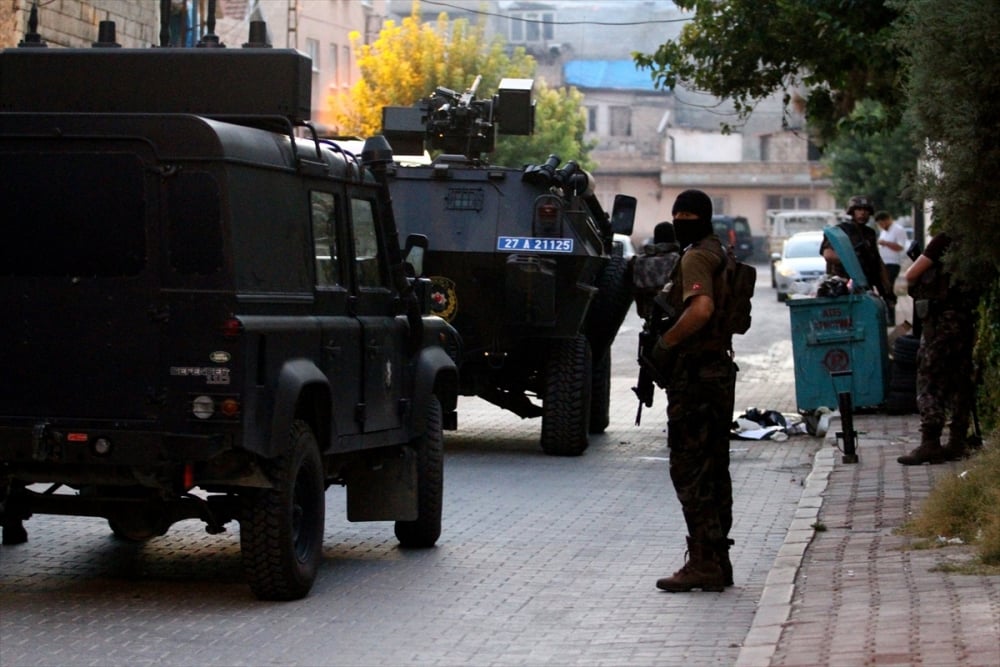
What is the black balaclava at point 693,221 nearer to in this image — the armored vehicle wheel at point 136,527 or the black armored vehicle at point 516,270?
the armored vehicle wheel at point 136,527

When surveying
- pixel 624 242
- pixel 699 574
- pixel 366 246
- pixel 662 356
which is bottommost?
pixel 699 574

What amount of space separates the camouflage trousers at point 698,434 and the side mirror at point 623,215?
7.68 meters

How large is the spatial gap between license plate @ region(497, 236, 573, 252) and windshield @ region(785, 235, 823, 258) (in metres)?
25.1

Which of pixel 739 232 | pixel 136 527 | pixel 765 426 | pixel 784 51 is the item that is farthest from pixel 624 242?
pixel 739 232

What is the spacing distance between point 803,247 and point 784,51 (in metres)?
21.7

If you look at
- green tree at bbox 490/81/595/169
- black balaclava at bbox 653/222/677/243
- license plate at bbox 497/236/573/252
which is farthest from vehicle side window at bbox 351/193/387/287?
green tree at bbox 490/81/595/169

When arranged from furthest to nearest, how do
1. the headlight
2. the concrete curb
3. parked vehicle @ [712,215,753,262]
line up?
parked vehicle @ [712,215,753,262], the headlight, the concrete curb

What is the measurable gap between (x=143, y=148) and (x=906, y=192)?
5.40 m

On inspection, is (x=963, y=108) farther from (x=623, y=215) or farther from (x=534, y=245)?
(x=623, y=215)

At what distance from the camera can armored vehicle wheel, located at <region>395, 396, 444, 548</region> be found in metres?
9.45

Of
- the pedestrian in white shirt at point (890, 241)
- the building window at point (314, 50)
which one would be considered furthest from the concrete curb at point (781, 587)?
the building window at point (314, 50)

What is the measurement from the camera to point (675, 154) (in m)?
84.1

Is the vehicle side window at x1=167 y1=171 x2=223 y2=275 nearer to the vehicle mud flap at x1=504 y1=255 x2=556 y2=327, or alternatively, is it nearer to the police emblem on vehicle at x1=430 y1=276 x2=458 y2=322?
the vehicle mud flap at x1=504 y1=255 x2=556 y2=327

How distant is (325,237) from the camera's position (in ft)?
27.8
